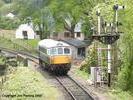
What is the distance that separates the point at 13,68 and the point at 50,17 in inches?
1396

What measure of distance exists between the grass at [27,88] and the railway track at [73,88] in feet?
3.66

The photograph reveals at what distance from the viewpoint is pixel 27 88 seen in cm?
3584

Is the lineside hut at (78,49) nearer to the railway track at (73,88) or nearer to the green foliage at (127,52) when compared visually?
the railway track at (73,88)

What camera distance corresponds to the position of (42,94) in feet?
112

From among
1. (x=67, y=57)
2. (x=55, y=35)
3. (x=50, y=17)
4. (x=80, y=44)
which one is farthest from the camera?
(x=55, y=35)

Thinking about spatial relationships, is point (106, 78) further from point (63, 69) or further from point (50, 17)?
point (50, 17)

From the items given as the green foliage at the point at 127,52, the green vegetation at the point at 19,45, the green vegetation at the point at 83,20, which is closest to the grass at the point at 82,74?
the green vegetation at the point at 83,20

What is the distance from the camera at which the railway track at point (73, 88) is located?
3428cm

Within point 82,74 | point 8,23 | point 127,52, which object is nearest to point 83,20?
point 82,74

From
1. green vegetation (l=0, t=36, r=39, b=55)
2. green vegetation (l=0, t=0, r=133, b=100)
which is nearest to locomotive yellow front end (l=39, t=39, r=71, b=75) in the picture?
green vegetation (l=0, t=0, r=133, b=100)

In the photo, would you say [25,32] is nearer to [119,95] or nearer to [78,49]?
[78,49]

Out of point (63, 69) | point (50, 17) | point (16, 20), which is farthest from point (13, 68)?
point (16, 20)

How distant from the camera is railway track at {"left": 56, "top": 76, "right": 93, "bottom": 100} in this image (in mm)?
34281

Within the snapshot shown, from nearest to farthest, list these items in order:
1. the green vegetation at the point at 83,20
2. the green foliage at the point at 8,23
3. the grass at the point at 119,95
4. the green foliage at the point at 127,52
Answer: the grass at the point at 119,95 < the green foliage at the point at 127,52 < the green vegetation at the point at 83,20 < the green foliage at the point at 8,23
